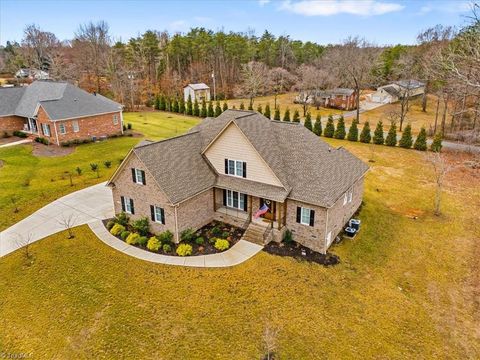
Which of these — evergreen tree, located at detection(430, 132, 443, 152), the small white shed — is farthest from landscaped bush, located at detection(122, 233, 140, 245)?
the small white shed

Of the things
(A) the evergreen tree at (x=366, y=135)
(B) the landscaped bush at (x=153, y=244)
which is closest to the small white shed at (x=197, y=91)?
(A) the evergreen tree at (x=366, y=135)

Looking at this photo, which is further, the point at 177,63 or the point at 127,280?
the point at 177,63

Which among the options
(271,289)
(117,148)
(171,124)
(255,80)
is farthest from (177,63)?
(271,289)

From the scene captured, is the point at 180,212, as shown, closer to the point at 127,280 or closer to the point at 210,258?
the point at 210,258

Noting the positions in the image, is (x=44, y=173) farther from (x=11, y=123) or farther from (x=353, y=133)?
(x=353, y=133)

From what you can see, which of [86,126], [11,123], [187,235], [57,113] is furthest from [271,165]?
[11,123]
